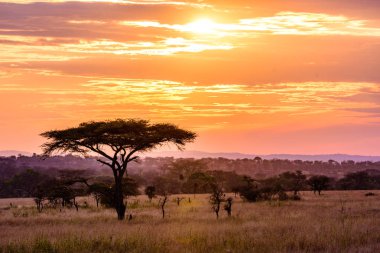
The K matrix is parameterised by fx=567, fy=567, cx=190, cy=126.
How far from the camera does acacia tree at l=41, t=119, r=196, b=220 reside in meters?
36.5

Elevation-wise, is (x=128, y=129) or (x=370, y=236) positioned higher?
(x=128, y=129)

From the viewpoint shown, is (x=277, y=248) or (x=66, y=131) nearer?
(x=277, y=248)

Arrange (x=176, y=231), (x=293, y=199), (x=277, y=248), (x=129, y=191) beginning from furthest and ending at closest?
1. (x=293, y=199)
2. (x=129, y=191)
3. (x=176, y=231)
4. (x=277, y=248)

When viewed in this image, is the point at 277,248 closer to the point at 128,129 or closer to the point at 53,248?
the point at 53,248

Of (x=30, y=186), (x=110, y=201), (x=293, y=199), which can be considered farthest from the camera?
(x=30, y=186)

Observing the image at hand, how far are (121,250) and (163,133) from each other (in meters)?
19.1

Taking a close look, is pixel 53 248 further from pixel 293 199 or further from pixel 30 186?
pixel 30 186

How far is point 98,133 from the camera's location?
36.4m

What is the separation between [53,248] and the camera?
19688 millimetres

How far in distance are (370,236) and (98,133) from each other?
19.6 metres

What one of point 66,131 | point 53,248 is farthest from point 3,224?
point 53,248

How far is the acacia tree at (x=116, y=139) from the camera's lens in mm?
36531

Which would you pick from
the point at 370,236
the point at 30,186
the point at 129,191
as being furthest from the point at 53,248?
the point at 30,186

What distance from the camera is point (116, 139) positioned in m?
36.6
